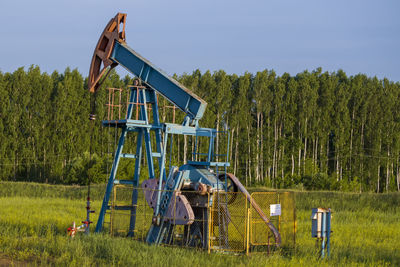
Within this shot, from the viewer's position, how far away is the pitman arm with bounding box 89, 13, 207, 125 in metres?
17.0

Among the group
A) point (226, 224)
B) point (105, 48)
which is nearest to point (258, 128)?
point (105, 48)

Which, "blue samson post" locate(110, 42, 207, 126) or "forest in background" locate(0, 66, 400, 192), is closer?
"blue samson post" locate(110, 42, 207, 126)

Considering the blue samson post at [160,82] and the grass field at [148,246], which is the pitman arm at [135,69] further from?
the grass field at [148,246]

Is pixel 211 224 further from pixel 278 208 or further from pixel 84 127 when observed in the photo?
pixel 84 127

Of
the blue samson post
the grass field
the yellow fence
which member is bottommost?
the grass field

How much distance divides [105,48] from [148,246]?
7114 mm

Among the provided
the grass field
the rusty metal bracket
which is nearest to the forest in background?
the grass field

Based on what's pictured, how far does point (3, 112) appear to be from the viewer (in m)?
55.9

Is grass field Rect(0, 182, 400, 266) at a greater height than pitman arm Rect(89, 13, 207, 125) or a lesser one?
lesser

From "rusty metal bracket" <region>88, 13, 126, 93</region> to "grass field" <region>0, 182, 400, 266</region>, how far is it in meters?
5.04

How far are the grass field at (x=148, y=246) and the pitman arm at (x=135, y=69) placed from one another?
173 inches

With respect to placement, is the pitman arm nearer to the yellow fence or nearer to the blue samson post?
the blue samson post

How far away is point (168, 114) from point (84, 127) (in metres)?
8.51

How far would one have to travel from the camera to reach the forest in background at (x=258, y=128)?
55.9 meters
